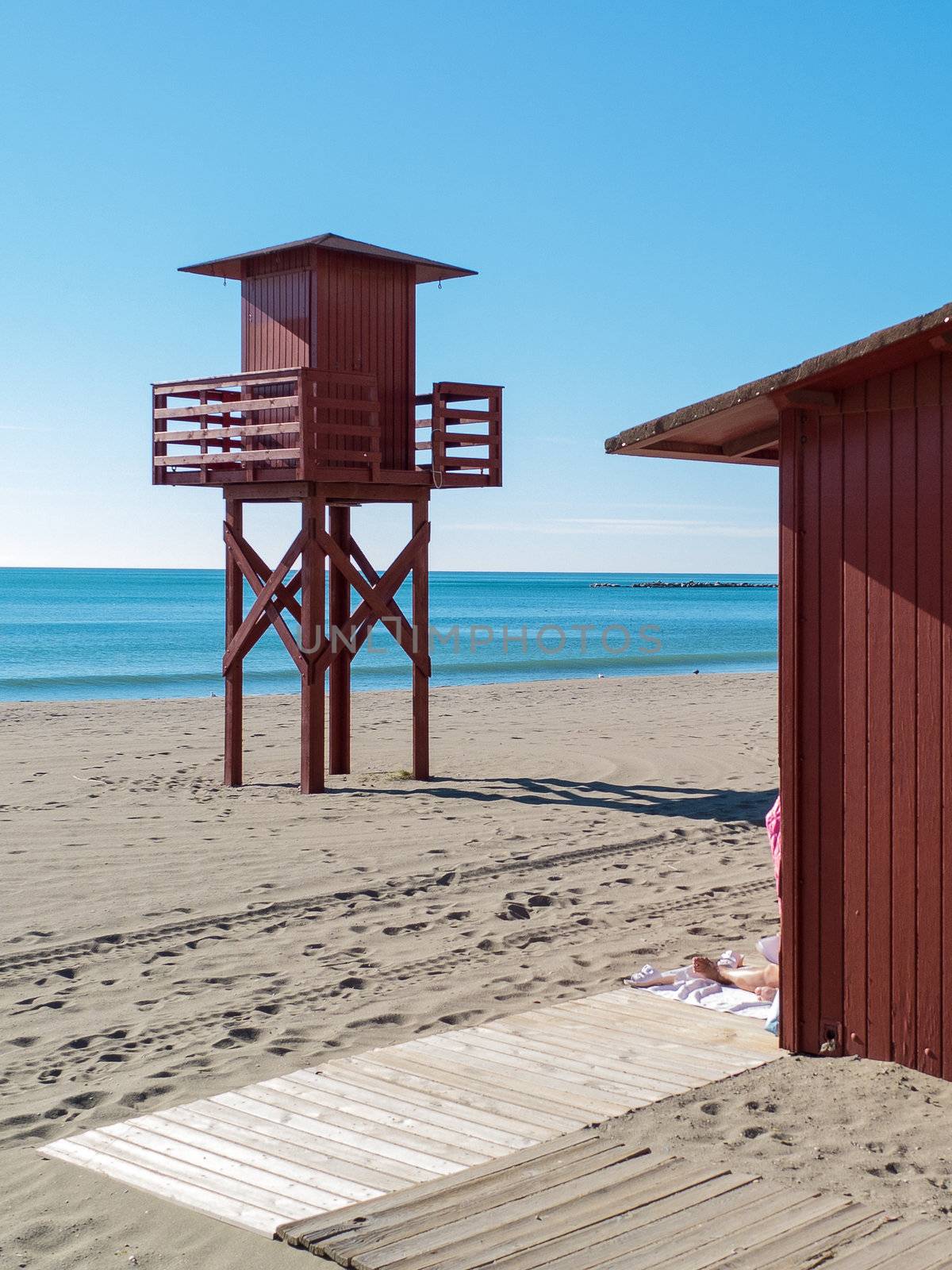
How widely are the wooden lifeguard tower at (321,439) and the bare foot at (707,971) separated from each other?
6.87m

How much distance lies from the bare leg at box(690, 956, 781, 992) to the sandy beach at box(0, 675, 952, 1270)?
50 cm

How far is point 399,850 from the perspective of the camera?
10.4 metres

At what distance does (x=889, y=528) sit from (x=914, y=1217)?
8.32 ft

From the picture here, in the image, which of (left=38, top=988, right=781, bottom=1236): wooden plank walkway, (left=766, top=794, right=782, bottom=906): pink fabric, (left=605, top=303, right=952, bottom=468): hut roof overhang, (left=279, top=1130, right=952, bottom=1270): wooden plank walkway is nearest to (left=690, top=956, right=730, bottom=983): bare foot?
(left=38, top=988, right=781, bottom=1236): wooden plank walkway

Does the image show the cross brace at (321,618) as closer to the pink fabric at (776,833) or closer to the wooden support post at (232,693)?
the wooden support post at (232,693)

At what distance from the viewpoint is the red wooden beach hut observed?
198 inches

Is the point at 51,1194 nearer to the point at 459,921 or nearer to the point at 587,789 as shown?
the point at 459,921

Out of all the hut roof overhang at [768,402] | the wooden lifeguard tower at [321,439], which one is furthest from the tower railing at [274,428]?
the hut roof overhang at [768,402]

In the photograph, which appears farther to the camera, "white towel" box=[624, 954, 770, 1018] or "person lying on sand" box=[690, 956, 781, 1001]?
"person lying on sand" box=[690, 956, 781, 1001]

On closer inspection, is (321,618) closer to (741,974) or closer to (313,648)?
(313,648)

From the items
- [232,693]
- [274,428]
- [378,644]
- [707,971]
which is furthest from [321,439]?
[378,644]

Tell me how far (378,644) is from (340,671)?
4079 cm

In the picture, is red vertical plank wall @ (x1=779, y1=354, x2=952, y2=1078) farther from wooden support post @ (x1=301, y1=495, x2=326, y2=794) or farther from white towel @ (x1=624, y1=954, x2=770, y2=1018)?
wooden support post @ (x1=301, y1=495, x2=326, y2=794)

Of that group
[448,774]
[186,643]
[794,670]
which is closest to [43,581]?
[186,643]
